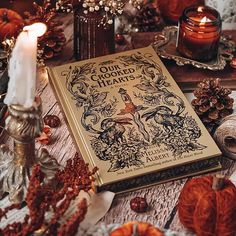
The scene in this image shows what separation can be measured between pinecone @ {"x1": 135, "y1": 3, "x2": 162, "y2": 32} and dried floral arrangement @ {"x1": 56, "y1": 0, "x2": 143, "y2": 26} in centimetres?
17

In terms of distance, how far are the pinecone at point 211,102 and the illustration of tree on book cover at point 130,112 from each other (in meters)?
0.04

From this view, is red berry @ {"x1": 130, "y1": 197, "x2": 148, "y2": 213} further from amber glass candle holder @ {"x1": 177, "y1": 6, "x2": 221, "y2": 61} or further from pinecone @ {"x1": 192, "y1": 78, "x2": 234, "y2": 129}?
amber glass candle holder @ {"x1": 177, "y1": 6, "x2": 221, "y2": 61}

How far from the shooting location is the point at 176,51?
1.39 m

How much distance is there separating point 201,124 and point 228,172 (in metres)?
0.10

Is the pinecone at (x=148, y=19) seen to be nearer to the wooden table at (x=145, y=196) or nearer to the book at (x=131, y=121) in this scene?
the book at (x=131, y=121)

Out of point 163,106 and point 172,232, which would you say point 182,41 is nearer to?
point 163,106

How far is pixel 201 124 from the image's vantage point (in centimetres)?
120

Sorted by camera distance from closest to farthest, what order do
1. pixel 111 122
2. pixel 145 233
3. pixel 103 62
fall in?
pixel 145 233 → pixel 111 122 → pixel 103 62

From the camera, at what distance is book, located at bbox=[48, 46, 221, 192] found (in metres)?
1.12

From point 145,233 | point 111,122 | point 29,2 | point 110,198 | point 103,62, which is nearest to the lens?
point 145,233

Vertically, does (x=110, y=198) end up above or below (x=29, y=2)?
below

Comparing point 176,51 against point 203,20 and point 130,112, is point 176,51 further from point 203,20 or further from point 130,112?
point 130,112

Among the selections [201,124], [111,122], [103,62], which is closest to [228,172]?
[201,124]

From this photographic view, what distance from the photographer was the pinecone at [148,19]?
4.94ft
